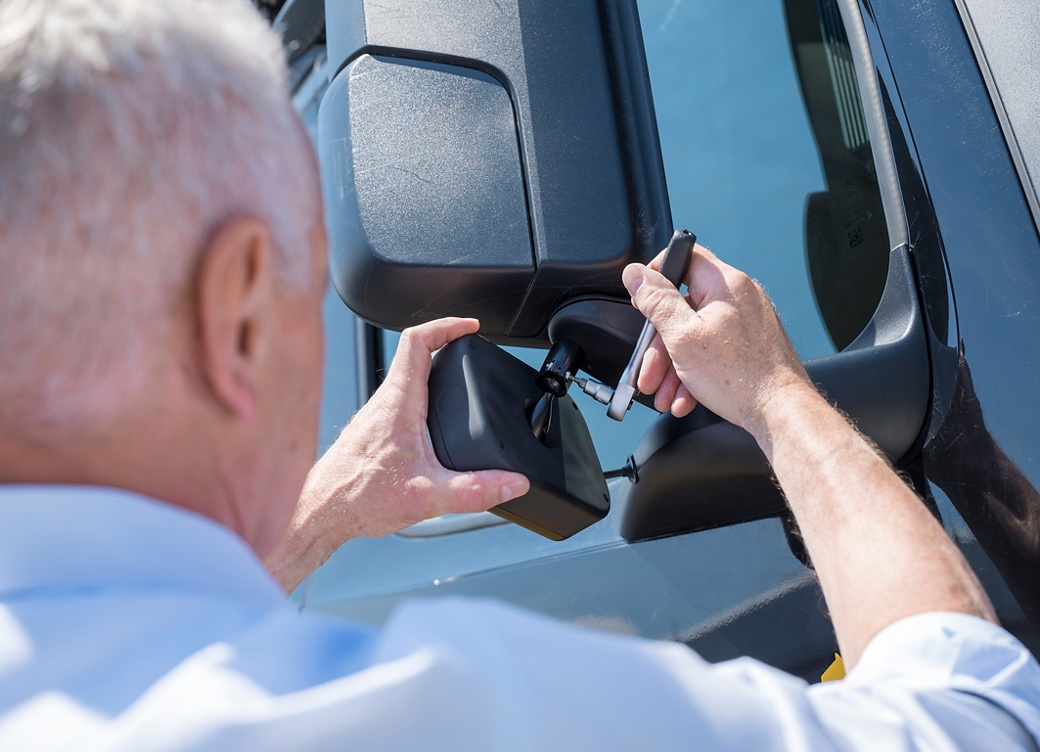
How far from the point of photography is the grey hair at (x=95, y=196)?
62 centimetres

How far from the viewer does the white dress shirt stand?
55cm

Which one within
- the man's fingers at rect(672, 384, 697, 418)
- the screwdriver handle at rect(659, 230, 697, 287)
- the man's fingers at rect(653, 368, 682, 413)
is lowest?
the man's fingers at rect(672, 384, 697, 418)

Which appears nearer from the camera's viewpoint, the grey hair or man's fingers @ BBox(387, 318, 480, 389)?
the grey hair

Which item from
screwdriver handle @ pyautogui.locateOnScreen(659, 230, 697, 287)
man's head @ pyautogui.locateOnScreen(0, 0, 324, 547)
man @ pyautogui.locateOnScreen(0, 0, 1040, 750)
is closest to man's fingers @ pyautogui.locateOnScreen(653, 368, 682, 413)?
screwdriver handle @ pyautogui.locateOnScreen(659, 230, 697, 287)

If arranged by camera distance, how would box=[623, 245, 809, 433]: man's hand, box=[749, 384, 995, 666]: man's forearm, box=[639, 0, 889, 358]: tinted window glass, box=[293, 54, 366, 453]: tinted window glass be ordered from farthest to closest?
box=[293, 54, 366, 453]: tinted window glass, box=[639, 0, 889, 358]: tinted window glass, box=[623, 245, 809, 433]: man's hand, box=[749, 384, 995, 666]: man's forearm

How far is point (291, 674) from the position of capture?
0.59 metres

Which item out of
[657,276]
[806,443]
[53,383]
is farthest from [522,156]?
[53,383]

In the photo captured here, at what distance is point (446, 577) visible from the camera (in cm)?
170

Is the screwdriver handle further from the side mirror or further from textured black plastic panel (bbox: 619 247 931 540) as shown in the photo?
textured black plastic panel (bbox: 619 247 931 540)

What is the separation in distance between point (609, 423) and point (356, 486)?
1.33 feet

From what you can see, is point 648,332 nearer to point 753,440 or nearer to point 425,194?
point 753,440

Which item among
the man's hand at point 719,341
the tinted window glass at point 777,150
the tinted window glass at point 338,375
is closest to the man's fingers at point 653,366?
the man's hand at point 719,341

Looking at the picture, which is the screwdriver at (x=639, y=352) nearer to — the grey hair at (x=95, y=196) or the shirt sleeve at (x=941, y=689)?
the shirt sleeve at (x=941, y=689)

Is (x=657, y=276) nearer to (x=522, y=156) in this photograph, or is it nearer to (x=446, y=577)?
(x=522, y=156)
